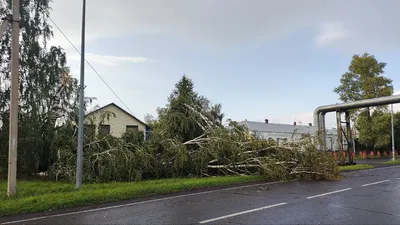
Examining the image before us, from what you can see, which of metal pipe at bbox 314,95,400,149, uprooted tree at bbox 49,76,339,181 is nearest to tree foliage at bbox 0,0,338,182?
uprooted tree at bbox 49,76,339,181

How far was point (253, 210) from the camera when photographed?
8508 millimetres

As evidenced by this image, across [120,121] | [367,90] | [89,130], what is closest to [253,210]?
[89,130]

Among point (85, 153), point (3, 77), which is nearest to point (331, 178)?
point (85, 153)

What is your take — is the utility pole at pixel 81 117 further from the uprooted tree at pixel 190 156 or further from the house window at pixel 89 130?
the house window at pixel 89 130

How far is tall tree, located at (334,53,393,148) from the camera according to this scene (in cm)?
3944

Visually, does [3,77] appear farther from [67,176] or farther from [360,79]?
[360,79]

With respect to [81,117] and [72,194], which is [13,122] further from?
[72,194]

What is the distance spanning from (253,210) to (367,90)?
36.3 meters

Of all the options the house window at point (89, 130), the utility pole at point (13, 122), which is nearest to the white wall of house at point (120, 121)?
the house window at point (89, 130)

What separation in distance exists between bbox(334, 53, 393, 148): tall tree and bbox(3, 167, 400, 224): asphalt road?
30.7 meters

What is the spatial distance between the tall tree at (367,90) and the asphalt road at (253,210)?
101 ft

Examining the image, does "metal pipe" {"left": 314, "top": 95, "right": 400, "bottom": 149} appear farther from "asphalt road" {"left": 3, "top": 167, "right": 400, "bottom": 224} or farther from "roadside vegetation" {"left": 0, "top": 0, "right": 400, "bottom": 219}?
"asphalt road" {"left": 3, "top": 167, "right": 400, "bottom": 224}

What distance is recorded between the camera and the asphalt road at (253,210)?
24.5 ft

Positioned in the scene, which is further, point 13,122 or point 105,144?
point 105,144
